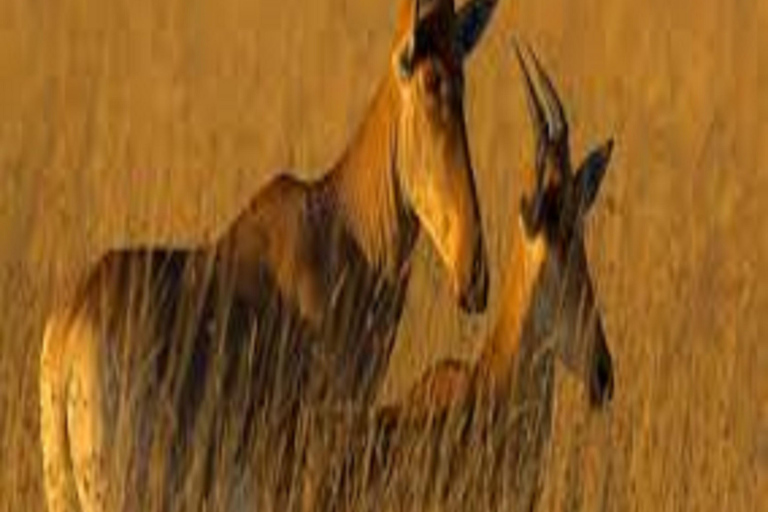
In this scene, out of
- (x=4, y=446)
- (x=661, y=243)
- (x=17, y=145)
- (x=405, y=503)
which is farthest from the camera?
(x=17, y=145)

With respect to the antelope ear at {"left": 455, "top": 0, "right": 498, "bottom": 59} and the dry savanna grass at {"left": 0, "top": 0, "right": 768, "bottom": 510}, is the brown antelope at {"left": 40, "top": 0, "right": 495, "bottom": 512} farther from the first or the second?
the dry savanna grass at {"left": 0, "top": 0, "right": 768, "bottom": 510}

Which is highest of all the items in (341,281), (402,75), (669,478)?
(402,75)

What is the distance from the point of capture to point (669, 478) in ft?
18.2

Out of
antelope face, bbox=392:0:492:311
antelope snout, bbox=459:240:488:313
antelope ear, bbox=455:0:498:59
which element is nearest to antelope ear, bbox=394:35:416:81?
antelope face, bbox=392:0:492:311

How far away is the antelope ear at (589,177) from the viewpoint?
16.1 ft

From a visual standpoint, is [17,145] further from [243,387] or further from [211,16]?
[243,387]

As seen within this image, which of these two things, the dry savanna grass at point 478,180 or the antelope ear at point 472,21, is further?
the dry savanna grass at point 478,180

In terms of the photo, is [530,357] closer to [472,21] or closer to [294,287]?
[294,287]

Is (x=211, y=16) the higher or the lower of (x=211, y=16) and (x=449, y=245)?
the higher

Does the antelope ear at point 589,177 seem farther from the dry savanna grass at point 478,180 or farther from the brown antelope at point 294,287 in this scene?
the dry savanna grass at point 478,180

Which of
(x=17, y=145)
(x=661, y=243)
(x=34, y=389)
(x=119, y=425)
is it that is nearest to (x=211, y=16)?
(x=17, y=145)

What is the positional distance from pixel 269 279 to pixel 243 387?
0.20m

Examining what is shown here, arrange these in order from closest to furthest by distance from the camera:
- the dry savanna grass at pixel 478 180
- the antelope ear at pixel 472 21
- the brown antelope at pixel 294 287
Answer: the brown antelope at pixel 294 287
the antelope ear at pixel 472 21
the dry savanna grass at pixel 478 180

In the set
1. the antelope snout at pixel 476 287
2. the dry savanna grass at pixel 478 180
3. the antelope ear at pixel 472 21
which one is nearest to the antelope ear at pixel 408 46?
the antelope ear at pixel 472 21
